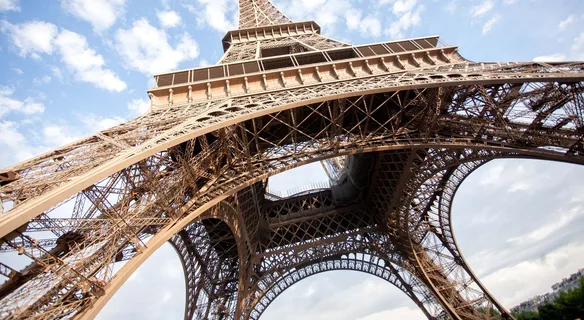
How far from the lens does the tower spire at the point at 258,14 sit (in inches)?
1101

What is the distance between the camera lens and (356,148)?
41.1ft

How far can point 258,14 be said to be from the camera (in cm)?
2980

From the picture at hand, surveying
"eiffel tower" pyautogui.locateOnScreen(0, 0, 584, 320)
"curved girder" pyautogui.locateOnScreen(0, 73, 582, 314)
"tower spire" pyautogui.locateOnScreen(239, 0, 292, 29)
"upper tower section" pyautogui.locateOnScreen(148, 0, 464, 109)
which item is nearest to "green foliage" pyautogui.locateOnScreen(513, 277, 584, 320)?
"eiffel tower" pyautogui.locateOnScreen(0, 0, 584, 320)

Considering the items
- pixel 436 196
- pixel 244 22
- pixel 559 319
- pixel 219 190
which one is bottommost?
pixel 559 319

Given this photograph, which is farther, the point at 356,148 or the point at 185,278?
the point at 185,278

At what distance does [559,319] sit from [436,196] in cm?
1275

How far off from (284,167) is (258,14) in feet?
72.5

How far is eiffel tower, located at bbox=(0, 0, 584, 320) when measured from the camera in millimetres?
6848

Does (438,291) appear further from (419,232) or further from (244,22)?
(244,22)

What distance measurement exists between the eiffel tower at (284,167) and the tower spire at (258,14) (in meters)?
4.18

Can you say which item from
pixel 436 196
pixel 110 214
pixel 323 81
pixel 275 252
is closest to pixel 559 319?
pixel 436 196

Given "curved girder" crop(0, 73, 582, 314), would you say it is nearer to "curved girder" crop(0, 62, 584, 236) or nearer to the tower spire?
"curved girder" crop(0, 62, 584, 236)

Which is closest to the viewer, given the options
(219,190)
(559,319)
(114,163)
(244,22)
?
(114,163)

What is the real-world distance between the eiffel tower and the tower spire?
164 inches
